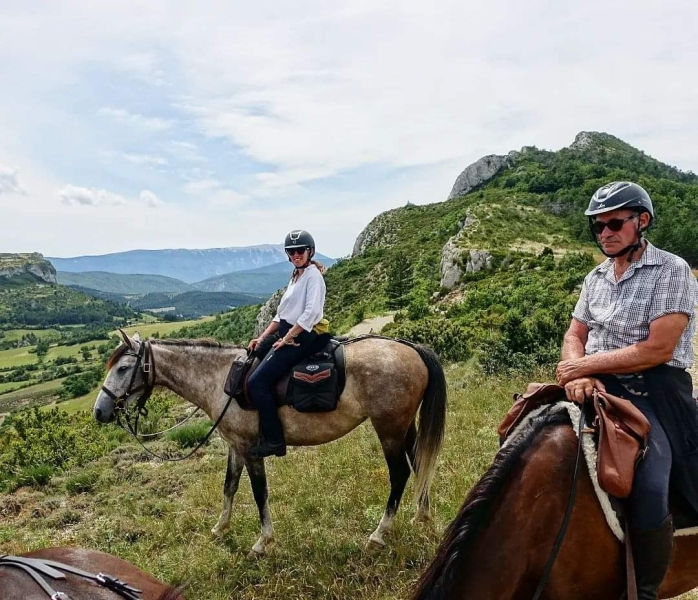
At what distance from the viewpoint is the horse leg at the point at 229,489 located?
5383 mm

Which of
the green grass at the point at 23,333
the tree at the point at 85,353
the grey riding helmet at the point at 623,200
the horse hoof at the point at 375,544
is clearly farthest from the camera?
the green grass at the point at 23,333

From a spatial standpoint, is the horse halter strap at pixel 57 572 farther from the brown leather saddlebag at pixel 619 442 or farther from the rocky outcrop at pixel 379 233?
the rocky outcrop at pixel 379 233

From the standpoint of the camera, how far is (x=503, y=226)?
38.8 m

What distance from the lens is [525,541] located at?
220 centimetres

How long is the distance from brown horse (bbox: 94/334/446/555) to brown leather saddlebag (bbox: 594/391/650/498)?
9.08 ft

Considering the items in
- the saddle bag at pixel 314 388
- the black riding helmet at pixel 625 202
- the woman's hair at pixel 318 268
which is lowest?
the saddle bag at pixel 314 388

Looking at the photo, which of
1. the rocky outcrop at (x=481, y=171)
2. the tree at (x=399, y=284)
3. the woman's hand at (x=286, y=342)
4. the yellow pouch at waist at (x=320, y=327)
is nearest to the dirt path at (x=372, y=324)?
the tree at (x=399, y=284)

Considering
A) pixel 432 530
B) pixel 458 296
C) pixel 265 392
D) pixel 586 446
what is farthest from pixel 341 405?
pixel 458 296

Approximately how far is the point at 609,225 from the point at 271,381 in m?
3.58

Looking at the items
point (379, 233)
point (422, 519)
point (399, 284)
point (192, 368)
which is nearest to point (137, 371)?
point (192, 368)

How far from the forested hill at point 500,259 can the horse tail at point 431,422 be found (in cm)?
580

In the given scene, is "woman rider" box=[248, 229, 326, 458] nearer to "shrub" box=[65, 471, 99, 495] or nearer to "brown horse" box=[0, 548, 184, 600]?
"brown horse" box=[0, 548, 184, 600]

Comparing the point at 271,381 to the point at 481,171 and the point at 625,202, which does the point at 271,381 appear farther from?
the point at 481,171

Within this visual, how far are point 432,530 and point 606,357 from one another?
3003 mm
